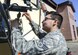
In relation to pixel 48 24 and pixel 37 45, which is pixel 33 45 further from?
pixel 48 24

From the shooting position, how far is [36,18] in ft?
21.9

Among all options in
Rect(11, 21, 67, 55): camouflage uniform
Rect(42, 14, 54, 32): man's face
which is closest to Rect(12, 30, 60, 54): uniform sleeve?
Rect(11, 21, 67, 55): camouflage uniform

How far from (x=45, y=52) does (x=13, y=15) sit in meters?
2.19

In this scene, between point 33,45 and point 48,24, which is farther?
point 48,24

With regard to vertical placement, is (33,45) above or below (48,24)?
below

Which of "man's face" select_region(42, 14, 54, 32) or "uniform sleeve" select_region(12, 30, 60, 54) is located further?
"man's face" select_region(42, 14, 54, 32)

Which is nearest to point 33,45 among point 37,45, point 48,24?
point 37,45

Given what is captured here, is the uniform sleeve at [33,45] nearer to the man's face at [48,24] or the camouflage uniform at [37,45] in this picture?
the camouflage uniform at [37,45]

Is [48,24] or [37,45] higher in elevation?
[48,24]

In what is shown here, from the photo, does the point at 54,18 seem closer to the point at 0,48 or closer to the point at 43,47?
the point at 43,47

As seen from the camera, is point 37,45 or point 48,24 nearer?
point 37,45

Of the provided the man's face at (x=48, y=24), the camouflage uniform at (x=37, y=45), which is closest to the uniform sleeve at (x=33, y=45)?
the camouflage uniform at (x=37, y=45)

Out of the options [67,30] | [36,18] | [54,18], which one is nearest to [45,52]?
[54,18]

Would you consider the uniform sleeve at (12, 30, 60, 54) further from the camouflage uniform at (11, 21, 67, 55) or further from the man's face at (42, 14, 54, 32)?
the man's face at (42, 14, 54, 32)
